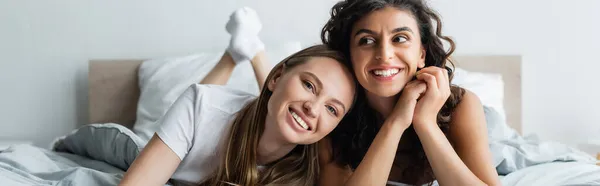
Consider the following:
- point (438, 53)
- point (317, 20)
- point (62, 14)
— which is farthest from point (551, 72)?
point (62, 14)

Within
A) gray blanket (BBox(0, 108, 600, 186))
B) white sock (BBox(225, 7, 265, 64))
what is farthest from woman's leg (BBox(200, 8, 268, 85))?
→ gray blanket (BBox(0, 108, 600, 186))

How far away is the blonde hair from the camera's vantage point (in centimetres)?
155

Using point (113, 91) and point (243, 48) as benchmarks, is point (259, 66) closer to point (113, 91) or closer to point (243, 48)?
point (243, 48)

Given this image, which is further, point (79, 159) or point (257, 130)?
point (79, 159)

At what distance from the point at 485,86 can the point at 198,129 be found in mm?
1462

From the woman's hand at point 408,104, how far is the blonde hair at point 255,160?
0.64ft

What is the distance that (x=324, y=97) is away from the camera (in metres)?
1.46

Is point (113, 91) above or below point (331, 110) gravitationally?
below

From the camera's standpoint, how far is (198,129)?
1600mm

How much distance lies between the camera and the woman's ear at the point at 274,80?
158 cm

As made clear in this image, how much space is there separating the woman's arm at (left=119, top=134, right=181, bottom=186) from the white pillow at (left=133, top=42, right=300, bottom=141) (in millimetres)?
945

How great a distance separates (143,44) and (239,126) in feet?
4.93

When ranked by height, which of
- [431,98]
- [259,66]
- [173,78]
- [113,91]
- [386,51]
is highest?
[386,51]

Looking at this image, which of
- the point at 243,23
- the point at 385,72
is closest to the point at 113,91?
the point at 243,23
